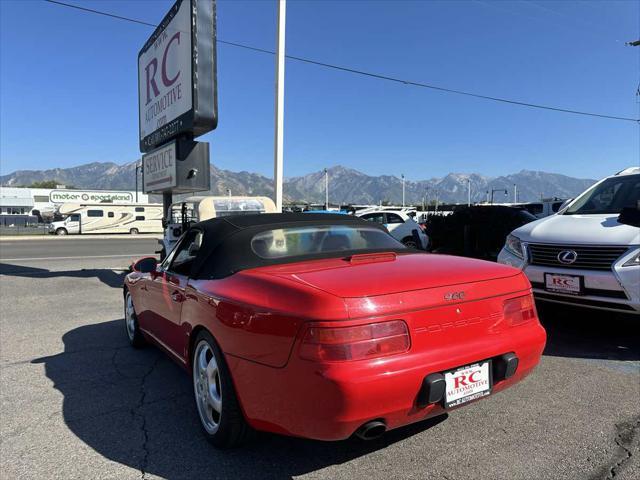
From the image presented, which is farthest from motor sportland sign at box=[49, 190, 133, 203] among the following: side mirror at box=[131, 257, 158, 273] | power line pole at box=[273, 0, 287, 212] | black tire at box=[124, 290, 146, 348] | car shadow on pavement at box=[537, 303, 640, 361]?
car shadow on pavement at box=[537, 303, 640, 361]

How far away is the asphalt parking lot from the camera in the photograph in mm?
2572

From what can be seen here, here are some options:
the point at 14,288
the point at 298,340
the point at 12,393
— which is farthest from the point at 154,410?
the point at 14,288

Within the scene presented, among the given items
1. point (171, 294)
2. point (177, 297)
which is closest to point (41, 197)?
point (171, 294)

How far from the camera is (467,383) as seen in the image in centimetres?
242

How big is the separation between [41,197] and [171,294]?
298ft

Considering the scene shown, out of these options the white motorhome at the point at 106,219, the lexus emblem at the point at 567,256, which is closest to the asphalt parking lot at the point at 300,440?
the lexus emblem at the point at 567,256

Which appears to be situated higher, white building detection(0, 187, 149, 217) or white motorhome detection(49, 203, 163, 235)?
white building detection(0, 187, 149, 217)

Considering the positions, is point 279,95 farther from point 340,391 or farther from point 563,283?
point 340,391

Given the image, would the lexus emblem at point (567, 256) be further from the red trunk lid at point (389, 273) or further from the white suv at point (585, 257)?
the red trunk lid at point (389, 273)

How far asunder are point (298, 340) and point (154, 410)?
1842 millimetres

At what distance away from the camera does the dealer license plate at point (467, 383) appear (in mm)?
2352

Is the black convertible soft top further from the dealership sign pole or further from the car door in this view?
the dealership sign pole

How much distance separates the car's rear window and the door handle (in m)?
0.68

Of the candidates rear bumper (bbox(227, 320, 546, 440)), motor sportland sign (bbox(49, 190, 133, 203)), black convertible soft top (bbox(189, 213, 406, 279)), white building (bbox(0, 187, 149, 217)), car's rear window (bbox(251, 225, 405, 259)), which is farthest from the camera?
white building (bbox(0, 187, 149, 217))
